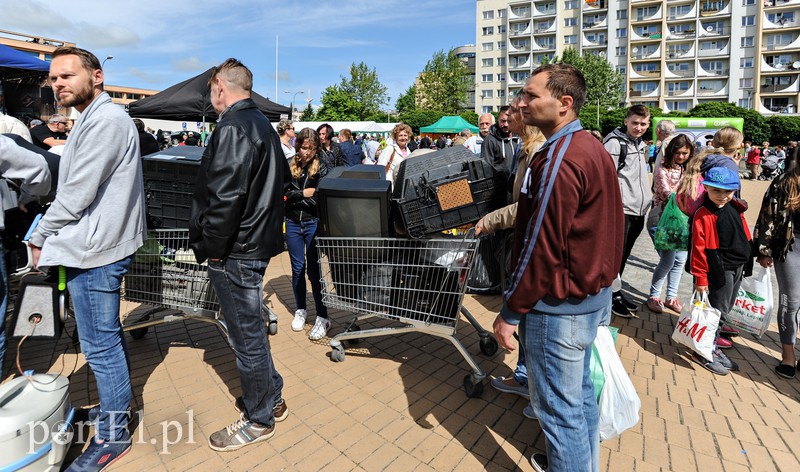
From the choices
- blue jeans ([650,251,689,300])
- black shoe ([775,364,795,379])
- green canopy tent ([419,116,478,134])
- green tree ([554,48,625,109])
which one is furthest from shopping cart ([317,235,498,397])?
green tree ([554,48,625,109])

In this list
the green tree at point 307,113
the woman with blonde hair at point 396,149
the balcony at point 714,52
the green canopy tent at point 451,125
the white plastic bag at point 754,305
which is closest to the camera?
the white plastic bag at point 754,305

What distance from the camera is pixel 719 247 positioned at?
13.2 feet

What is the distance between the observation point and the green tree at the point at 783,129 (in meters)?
43.8

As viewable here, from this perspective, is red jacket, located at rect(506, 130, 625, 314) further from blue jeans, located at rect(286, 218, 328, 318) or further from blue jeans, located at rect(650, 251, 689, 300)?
blue jeans, located at rect(650, 251, 689, 300)

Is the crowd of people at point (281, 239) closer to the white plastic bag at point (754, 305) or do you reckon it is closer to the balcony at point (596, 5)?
the white plastic bag at point (754, 305)

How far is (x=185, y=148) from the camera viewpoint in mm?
4148

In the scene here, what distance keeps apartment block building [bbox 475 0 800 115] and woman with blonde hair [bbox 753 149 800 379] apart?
5597 cm

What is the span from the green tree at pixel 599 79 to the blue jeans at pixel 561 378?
5969 centimetres

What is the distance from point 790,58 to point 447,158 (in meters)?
76.0

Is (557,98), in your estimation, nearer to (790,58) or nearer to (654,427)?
(654,427)

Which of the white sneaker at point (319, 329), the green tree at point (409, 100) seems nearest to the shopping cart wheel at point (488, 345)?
the white sneaker at point (319, 329)

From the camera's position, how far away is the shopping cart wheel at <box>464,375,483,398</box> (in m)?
3.44

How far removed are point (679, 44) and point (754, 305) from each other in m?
74.6

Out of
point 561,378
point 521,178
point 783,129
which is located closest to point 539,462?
point 561,378
